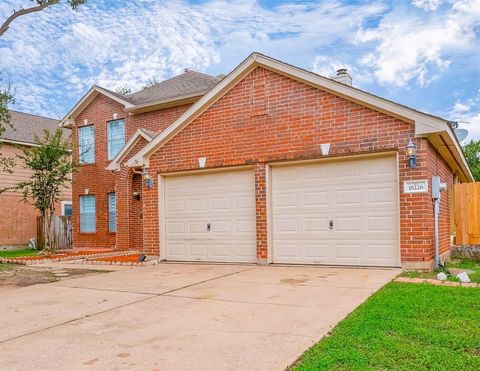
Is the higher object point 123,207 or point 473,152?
point 473,152

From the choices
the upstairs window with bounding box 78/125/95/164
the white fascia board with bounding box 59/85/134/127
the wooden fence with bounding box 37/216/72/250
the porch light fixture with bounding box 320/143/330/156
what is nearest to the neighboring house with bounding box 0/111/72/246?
the white fascia board with bounding box 59/85/134/127

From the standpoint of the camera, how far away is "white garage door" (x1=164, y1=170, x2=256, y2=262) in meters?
10.4

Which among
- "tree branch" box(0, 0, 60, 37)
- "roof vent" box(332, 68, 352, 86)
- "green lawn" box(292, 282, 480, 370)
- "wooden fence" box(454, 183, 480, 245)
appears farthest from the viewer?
"tree branch" box(0, 0, 60, 37)

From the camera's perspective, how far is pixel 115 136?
18.0 m

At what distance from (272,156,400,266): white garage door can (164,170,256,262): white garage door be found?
75 cm

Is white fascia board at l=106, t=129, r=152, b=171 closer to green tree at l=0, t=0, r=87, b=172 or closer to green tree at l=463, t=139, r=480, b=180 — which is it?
green tree at l=0, t=0, r=87, b=172

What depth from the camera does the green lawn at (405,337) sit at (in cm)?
343

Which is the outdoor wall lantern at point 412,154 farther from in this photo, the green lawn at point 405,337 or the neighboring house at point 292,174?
the green lawn at point 405,337

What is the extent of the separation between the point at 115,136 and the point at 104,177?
5.91 feet

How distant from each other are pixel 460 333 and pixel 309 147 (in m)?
5.77

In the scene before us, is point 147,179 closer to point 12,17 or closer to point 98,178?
point 12,17

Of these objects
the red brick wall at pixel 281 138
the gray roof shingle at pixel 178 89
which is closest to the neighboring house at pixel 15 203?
the gray roof shingle at pixel 178 89

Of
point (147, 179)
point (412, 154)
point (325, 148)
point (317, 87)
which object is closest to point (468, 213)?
point (412, 154)

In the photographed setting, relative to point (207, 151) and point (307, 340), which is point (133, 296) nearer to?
point (307, 340)
